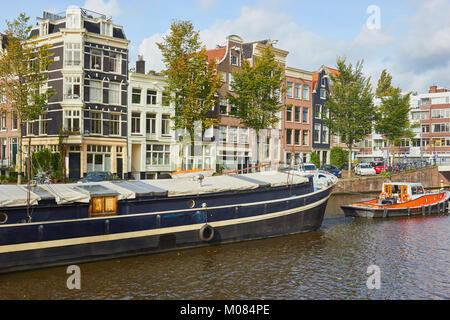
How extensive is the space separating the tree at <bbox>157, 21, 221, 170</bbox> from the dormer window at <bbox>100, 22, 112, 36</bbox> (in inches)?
274

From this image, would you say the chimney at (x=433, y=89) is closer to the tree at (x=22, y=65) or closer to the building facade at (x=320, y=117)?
the building facade at (x=320, y=117)

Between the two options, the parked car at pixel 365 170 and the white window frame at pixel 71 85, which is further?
the parked car at pixel 365 170

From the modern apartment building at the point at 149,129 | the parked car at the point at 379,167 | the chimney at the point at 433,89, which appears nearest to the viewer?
the modern apartment building at the point at 149,129

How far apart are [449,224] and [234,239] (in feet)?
53.6

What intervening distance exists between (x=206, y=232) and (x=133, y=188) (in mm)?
3393

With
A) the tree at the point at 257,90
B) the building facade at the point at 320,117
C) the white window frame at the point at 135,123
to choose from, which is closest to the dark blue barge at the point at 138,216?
the tree at the point at 257,90

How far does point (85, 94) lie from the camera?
3847 centimetres

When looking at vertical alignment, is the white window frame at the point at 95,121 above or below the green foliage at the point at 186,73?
below

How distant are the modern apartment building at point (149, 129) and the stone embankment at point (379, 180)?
1753 centimetres

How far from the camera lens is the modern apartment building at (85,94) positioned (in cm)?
3794

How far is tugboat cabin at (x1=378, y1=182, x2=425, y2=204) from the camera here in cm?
3053

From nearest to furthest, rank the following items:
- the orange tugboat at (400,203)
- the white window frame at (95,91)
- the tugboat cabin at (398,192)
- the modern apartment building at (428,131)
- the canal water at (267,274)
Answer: the canal water at (267,274) < the orange tugboat at (400,203) < the tugboat cabin at (398,192) < the white window frame at (95,91) < the modern apartment building at (428,131)

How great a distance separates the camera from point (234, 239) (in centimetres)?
1844

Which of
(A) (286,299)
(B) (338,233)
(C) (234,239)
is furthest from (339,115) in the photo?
(A) (286,299)
